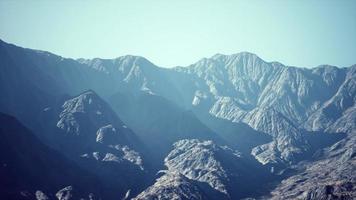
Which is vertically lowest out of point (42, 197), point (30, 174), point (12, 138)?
point (42, 197)

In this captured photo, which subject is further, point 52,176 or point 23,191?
point 52,176

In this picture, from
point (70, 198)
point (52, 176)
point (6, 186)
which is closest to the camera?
point (6, 186)

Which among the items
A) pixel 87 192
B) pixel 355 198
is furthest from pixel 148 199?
pixel 355 198

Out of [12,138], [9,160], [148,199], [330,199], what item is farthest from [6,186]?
[330,199]

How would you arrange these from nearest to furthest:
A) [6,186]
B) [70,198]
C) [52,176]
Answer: [6,186], [70,198], [52,176]

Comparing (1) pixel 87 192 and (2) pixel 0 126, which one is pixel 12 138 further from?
(1) pixel 87 192

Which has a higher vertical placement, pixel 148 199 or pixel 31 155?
pixel 31 155

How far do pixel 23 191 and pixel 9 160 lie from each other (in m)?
21.9

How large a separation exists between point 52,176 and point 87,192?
18.0 metres

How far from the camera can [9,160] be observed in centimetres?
18862

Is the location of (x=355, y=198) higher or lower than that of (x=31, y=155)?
lower

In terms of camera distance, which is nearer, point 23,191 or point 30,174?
point 23,191

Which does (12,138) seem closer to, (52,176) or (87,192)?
(52,176)

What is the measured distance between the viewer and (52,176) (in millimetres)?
197500
